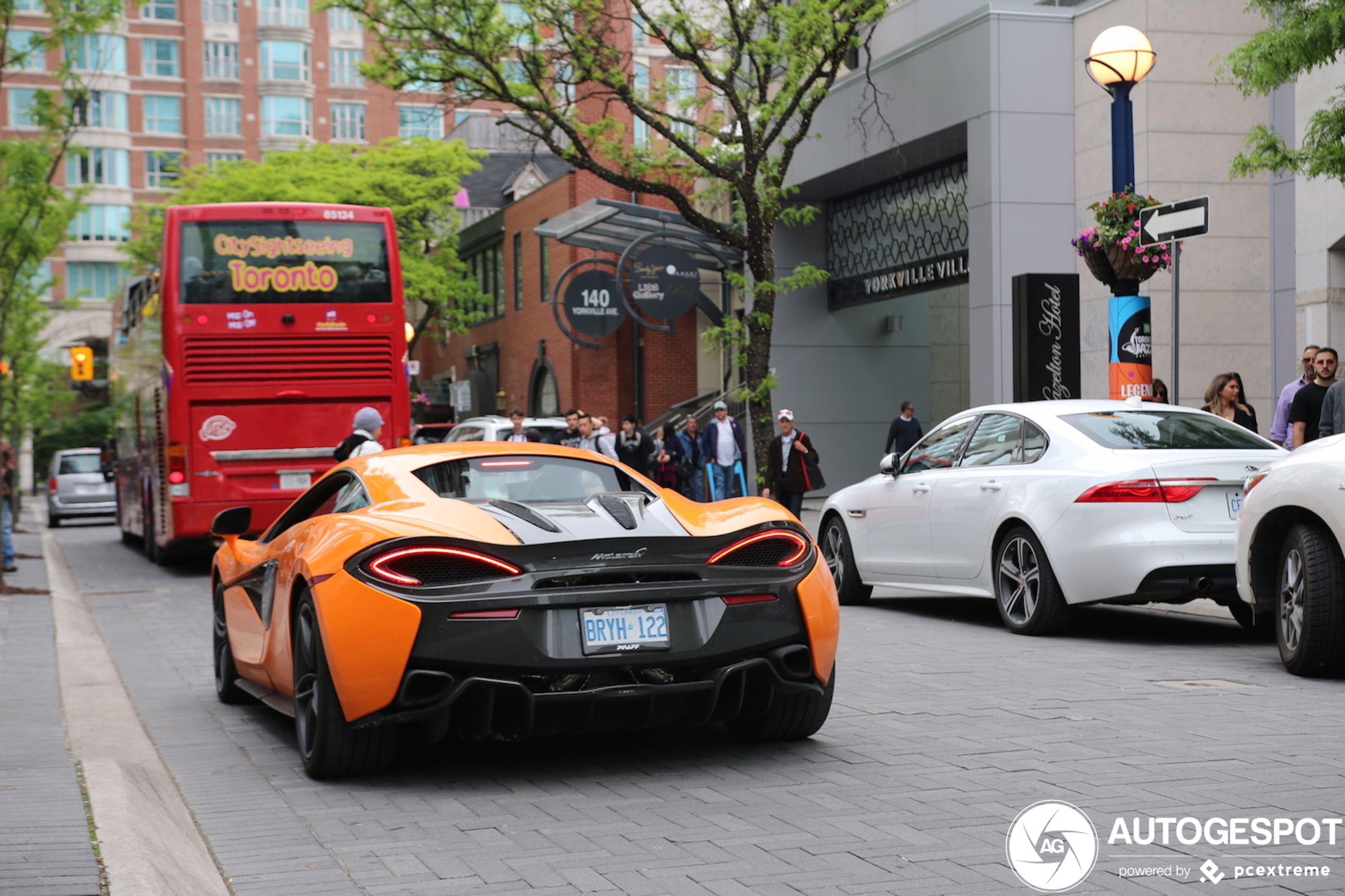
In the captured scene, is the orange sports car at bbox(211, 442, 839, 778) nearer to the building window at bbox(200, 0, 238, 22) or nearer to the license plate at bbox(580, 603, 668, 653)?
the license plate at bbox(580, 603, 668, 653)

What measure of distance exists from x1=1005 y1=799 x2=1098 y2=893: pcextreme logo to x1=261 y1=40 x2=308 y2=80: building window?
82.6m

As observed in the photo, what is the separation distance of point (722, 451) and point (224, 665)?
15.5 meters

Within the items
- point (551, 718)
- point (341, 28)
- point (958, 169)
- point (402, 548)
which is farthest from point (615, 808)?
point (341, 28)

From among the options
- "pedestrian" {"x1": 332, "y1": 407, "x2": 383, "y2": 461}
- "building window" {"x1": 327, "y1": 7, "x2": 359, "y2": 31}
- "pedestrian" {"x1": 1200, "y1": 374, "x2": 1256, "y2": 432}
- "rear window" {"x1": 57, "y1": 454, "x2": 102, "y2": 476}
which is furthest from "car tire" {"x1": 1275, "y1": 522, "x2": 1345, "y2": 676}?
"building window" {"x1": 327, "y1": 7, "x2": 359, "y2": 31}

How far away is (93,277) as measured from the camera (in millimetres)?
77688

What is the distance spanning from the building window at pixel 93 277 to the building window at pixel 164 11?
13.0 meters

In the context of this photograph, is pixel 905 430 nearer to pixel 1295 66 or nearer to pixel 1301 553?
pixel 1295 66

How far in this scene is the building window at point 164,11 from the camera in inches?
3142

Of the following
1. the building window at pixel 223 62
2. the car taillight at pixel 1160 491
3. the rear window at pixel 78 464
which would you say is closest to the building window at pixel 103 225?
the building window at pixel 223 62

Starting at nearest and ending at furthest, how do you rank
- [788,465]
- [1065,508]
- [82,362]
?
[1065,508]
[788,465]
[82,362]

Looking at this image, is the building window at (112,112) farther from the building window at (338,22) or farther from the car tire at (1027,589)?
the car tire at (1027,589)

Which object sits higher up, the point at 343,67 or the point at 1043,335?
the point at 343,67

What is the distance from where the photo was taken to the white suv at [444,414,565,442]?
21219mm

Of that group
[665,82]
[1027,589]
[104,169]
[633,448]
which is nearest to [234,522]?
[1027,589]
